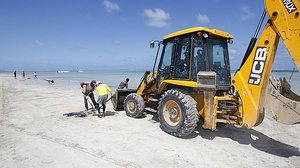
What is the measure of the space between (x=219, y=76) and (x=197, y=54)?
0.85 meters

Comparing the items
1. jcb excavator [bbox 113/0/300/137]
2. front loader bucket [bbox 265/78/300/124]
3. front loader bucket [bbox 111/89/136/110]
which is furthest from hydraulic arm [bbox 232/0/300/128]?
front loader bucket [bbox 111/89/136/110]

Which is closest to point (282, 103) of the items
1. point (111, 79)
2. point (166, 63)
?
point (166, 63)

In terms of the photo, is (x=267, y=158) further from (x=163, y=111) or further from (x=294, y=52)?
(x=163, y=111)

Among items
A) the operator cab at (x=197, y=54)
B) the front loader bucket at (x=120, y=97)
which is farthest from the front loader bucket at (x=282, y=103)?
the front loader bucket at (x=120, y=97)

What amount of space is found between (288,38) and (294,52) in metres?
0.29

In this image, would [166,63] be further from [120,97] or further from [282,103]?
[282,103]

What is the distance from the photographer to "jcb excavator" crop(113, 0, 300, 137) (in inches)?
185

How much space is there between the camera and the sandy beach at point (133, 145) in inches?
179

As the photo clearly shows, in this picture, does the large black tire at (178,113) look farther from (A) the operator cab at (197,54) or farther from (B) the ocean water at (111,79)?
(B) the ocean water at (111,79)

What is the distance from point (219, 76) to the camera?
247 inches

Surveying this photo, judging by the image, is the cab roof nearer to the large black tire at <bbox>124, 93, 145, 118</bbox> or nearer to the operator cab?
the operator cab

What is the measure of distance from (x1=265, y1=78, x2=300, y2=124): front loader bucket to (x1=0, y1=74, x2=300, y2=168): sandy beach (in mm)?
813

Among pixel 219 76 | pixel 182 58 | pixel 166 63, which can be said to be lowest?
pixel 219 76

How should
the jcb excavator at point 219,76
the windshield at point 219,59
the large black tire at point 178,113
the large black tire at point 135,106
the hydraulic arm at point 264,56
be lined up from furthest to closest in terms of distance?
the large black tire at point 135,106 < the windshield at point 219,59 < the large black tire at point 178,113 < the jcb excavator at point 219,76 < the hydraulic arm at point 264,56
